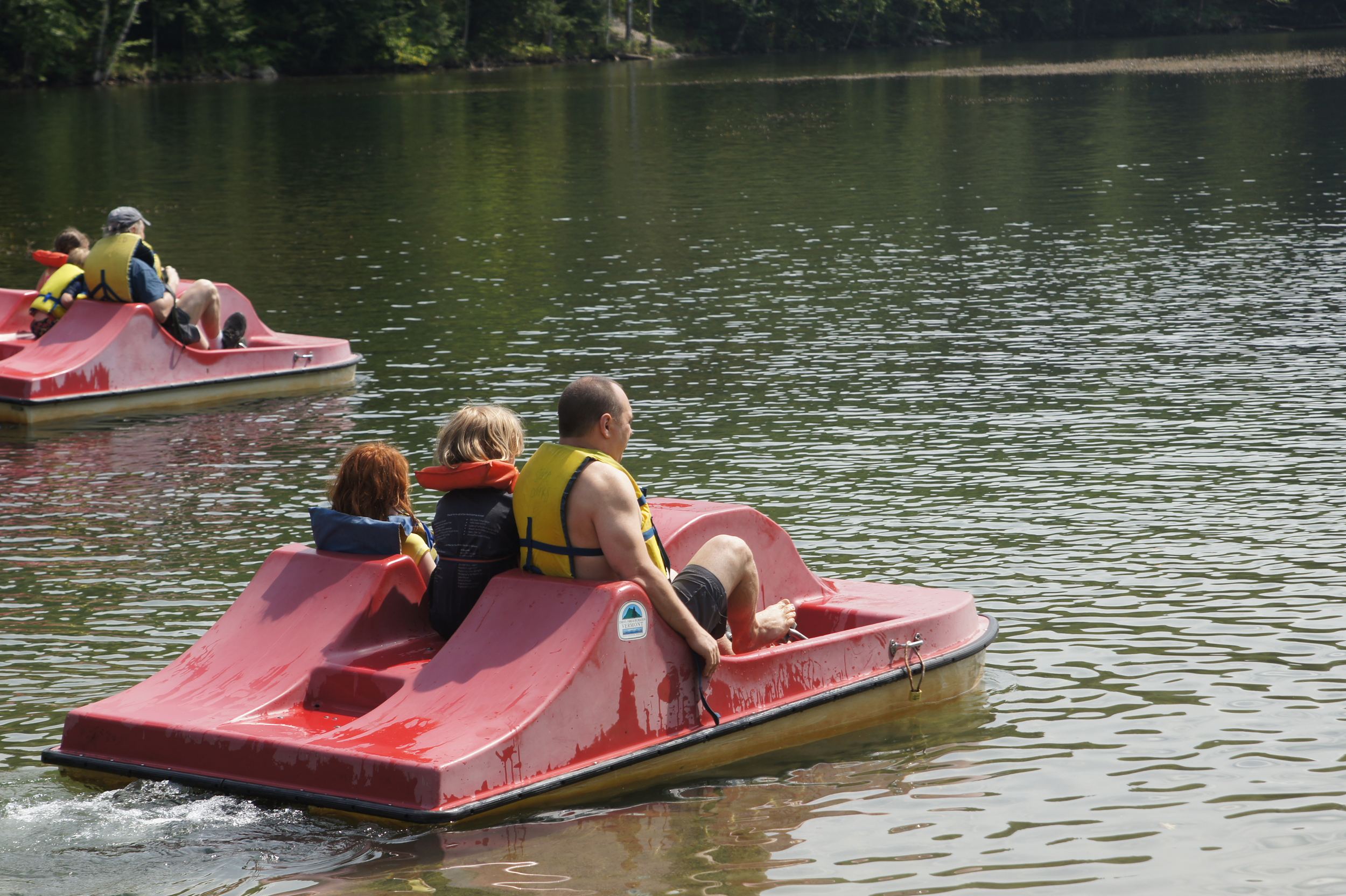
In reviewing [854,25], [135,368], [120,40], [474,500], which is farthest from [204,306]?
[854,25]

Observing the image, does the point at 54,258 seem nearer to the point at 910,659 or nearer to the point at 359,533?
the point at 359,533

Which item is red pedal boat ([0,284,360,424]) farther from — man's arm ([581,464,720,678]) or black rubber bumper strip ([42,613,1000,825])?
man's arm ([581,464,720,678])

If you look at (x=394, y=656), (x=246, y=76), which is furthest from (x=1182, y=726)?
(x=246, y=76)

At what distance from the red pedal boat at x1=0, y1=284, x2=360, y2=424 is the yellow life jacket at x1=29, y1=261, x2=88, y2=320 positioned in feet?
1.04

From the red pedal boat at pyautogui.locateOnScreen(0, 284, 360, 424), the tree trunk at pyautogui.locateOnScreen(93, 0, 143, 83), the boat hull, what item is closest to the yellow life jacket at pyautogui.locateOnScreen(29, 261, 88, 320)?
the red pedal boat at pyautogui.locateOnScreen(0, 284, 360, 424)

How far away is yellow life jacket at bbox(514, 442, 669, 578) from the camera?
6.36m

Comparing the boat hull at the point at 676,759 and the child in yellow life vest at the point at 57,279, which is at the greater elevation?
the child in yellow life vest at the point at 57,279

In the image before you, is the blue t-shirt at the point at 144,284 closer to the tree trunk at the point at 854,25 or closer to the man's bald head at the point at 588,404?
the man's bald head at the point at 588,404

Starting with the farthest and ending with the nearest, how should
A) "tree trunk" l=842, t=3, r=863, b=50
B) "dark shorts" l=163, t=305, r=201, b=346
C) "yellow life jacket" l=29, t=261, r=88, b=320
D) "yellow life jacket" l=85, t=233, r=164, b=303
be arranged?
"tree trunk" l=842, t=3, r=863, b=50, "yellow life jacket" l=29, t=261, r=88, b=320, "dark shorts" l=163, t=305, r=201, b=346, "yellow life jacket" l=85, t=233, r=164, b=303

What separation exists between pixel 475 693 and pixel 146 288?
8847 mm

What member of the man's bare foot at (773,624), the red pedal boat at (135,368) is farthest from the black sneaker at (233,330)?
the man's bare foot at (773,624)

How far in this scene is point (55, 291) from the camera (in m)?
15.0

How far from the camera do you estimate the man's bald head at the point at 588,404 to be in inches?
251

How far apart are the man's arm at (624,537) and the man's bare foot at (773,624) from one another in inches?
26.8
